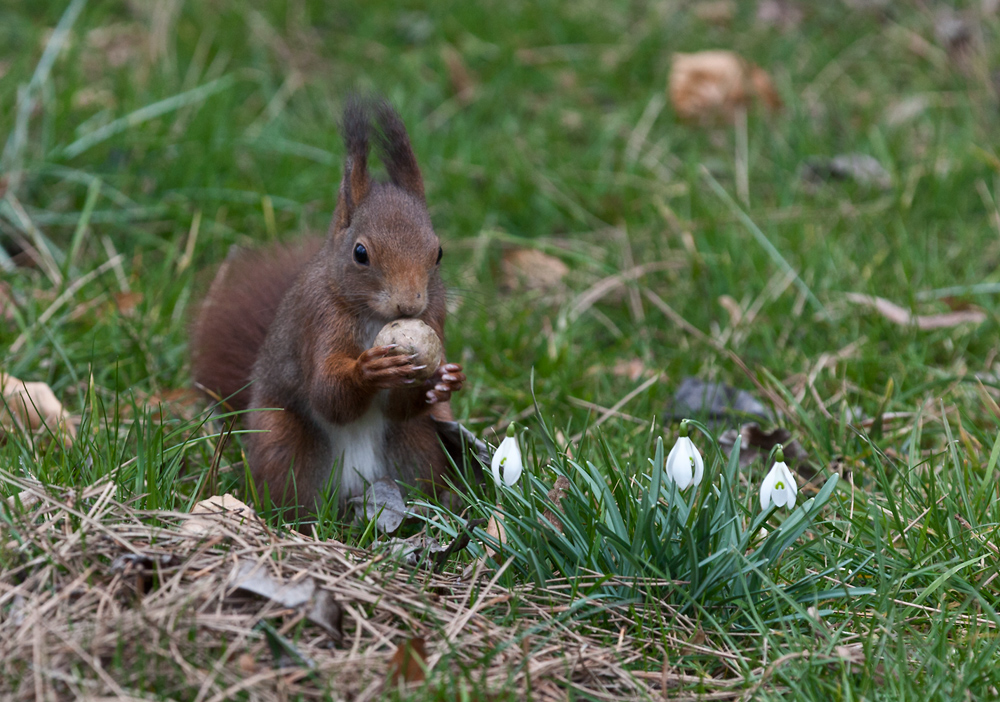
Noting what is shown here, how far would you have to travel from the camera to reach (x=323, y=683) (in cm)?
170

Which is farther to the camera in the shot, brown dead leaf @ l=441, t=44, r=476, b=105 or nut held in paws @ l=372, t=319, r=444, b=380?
brown dead leaf @ l=441, t=44, r=476, b=105

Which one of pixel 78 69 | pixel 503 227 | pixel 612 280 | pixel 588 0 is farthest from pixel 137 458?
pixel 588 0

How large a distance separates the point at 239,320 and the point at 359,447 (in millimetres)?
577

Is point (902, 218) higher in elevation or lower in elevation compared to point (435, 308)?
lower

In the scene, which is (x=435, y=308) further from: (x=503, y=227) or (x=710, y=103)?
(x=710, y=103)

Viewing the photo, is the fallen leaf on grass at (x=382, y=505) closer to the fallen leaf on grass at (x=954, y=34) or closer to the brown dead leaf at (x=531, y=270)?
the brown dead leaf at (x=531, y=270)

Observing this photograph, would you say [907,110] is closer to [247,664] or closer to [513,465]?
[513,465]

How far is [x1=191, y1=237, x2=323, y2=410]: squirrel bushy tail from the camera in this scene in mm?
2760

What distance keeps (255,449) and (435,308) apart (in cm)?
52

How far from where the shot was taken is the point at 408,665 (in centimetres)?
171

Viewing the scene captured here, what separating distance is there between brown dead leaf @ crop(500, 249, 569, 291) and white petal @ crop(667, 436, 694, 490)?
1.93m

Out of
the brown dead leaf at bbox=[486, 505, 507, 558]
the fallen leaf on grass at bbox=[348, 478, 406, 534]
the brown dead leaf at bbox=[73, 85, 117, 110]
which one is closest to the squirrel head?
the fallen leaf on grass at bbox=[348, 478, 406, 534]

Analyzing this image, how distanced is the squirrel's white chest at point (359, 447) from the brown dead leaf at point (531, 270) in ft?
4.67

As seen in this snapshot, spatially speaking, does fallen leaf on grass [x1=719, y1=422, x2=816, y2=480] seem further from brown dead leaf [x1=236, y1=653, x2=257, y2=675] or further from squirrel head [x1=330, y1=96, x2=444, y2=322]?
brown dead leaf [x1=236, y1=653, x2=257, y2=675]
